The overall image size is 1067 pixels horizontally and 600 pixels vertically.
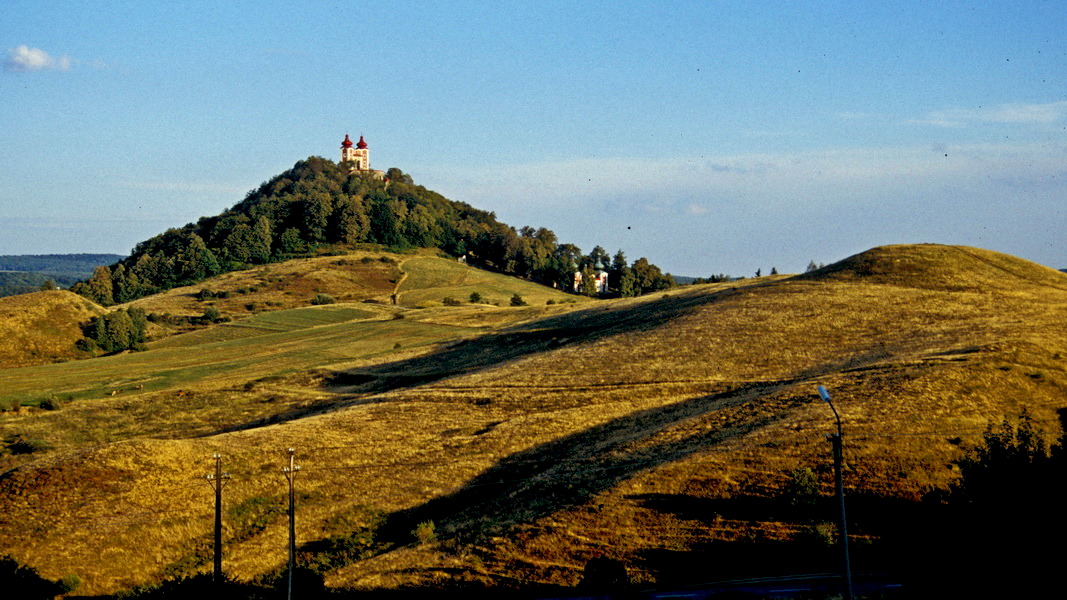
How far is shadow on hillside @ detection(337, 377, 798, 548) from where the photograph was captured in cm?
4728

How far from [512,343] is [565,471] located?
174 ft

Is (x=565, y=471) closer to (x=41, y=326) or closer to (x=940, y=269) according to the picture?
(x=940, y=269)

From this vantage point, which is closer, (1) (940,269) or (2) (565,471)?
(2) (565,471)

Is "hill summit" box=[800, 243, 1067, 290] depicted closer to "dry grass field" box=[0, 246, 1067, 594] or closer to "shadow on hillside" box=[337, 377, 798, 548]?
"dry grass field" box=[0, 246, 1067, 594]

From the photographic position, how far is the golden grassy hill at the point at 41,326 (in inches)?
5094

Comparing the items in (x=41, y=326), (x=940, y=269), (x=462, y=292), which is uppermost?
(x=940, y=269)

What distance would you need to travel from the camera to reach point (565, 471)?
52.3 m

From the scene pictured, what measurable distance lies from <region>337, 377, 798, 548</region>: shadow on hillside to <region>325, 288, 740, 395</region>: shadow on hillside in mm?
32107

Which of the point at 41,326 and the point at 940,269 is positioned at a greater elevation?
the point at 940,269

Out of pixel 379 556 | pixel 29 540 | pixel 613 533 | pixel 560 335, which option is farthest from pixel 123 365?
pixel 613 533

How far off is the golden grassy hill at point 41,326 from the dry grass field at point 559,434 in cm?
2989

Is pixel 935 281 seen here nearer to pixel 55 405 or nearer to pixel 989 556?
pixel 989 556

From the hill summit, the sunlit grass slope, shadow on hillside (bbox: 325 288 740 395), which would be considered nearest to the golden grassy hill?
the sunlit grass slope

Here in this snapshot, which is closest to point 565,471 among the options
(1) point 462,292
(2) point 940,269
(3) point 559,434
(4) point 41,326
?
(3) point 559,434
